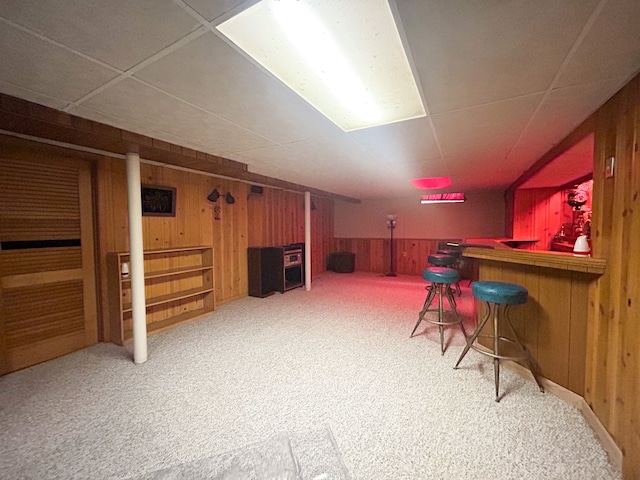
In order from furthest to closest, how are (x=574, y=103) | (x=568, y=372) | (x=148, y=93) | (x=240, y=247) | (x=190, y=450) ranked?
(x=240, y=247) → (x=568, y=372) → (x=574, y=103) → (x=148, y=93) → (x=190, y=450)

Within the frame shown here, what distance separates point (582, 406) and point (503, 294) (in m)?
0.85

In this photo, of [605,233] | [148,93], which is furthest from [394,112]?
[148,93]

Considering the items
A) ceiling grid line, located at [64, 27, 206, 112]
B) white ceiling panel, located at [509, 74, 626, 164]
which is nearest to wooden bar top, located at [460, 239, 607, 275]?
white ceiling panel, located at [509, 74, 626, 164]

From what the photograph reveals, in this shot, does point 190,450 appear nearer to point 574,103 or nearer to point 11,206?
point 11,206

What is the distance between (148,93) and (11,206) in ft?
6.41

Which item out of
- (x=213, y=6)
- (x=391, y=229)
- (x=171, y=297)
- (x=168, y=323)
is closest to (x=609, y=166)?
(x=213, y=6)

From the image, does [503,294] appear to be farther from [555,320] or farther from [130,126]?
[130,126]

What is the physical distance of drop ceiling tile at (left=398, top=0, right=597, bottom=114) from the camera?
0.94 metres

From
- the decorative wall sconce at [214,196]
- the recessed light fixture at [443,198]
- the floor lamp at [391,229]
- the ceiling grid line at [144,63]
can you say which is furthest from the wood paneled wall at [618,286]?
the floor lamp at [391,229]

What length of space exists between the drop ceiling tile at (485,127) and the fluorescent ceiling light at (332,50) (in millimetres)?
391

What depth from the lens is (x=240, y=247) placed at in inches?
181

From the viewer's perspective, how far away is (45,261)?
246 cm

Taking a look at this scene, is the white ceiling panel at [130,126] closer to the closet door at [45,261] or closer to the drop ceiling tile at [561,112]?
the closet door at [45,261]

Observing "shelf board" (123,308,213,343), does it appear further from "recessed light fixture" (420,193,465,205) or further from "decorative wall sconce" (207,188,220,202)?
"recessed light fixture" (420,193,465,205)
